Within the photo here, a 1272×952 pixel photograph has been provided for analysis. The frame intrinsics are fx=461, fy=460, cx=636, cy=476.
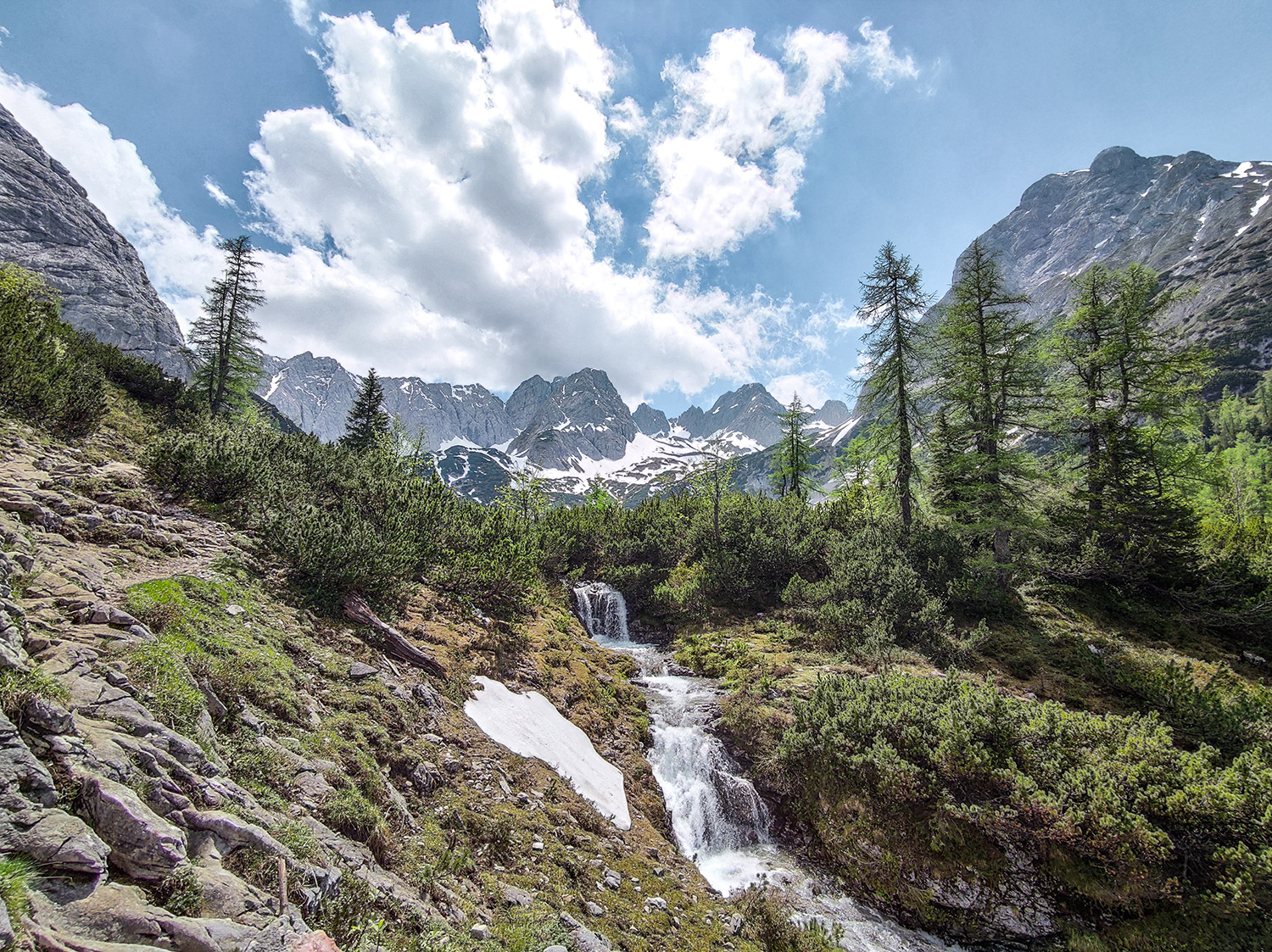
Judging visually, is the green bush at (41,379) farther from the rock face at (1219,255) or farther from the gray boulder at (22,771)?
the rock face at (1219,255)

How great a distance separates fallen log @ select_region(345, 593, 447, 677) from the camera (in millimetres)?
8742

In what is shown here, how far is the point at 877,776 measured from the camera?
9.27 meters

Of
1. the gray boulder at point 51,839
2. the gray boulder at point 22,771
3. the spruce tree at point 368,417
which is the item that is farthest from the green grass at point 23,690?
the spruce tree at point 368,417

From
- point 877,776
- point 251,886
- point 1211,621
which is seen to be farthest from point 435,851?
point 1211,621

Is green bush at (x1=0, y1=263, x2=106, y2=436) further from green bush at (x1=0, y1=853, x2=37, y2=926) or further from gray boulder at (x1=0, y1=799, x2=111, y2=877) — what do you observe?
green bush at (x1=0, y1=853, x2=37, y2=926)

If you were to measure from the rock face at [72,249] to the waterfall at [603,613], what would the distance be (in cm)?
13249

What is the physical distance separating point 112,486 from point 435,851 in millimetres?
8975

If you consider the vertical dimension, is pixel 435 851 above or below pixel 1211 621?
below

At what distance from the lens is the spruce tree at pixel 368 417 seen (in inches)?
1340

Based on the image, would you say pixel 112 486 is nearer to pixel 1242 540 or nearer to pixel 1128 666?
pixel 1128 666

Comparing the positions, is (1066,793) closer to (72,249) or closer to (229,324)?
(229,324)

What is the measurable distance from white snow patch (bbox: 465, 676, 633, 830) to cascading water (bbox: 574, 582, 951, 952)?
199 centimetres

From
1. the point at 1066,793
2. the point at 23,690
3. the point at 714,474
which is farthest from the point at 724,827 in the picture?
the point at 714,474

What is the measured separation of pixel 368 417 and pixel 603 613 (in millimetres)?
25240
